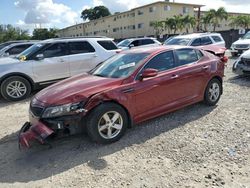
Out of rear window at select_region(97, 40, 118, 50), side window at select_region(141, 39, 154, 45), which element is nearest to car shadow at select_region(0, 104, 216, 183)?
rear window at select_region(97, 40, 118, 50)

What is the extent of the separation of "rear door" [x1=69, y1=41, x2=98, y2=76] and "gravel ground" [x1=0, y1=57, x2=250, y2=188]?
3514mm

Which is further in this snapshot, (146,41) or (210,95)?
(146,41)

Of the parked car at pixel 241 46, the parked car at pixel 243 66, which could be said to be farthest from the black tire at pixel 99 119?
the parked car at pixel 241 46

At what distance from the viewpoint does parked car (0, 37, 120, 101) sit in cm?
765

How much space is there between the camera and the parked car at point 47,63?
7.65 metres

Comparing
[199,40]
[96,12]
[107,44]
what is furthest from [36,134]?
[96,12]

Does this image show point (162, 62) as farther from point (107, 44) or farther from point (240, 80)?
point (240, 80)

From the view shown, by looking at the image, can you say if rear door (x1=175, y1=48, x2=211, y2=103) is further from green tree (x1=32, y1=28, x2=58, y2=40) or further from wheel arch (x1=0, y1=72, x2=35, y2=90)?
green tree (x1=32, y1=28, x2=58, y2=40)

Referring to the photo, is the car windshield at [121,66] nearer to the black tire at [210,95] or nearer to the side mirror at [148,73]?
the side mirror at [148,73]

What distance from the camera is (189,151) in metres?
4.02

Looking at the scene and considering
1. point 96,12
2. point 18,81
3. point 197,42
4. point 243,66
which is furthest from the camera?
point 96,12

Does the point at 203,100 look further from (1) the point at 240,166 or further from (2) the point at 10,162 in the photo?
(2) the point at 10,162

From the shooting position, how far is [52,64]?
8.16m

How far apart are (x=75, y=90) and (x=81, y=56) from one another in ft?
14.9
